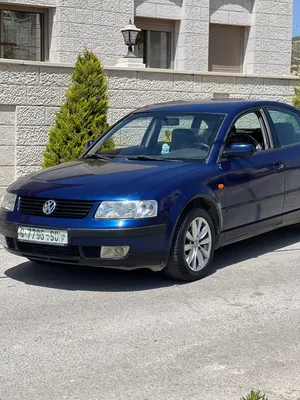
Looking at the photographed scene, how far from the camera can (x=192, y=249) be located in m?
7.14

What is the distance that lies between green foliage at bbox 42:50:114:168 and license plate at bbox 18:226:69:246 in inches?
220

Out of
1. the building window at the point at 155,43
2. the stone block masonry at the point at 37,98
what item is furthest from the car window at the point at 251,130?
the building window at the point at 155,43

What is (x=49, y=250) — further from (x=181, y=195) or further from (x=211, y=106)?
(x=211, y=106)

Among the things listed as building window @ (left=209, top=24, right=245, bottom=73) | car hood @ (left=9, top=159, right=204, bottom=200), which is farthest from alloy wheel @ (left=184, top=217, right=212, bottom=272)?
building window @ (left=209, top=24, right=245, bottom=73)

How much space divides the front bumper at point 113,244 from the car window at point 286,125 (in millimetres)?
2463

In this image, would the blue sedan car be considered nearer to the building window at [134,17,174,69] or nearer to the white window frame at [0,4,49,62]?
the white window frame at [0,4,49,62]

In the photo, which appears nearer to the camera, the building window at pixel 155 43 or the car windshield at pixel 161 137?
the car windshield at pixel 161 137

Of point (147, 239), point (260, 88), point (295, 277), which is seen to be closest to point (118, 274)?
point (147, 239)

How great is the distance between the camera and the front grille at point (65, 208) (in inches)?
263

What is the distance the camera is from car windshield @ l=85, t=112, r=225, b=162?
777 centimetres

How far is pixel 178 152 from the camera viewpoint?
778cm

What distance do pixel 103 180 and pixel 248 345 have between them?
7.47ft

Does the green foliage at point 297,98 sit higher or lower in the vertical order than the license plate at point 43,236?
higher

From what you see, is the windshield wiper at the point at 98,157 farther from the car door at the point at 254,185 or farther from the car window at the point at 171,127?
the car door at the point at 254,185
